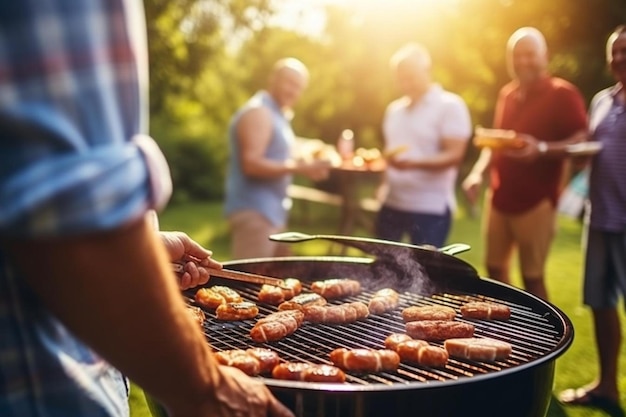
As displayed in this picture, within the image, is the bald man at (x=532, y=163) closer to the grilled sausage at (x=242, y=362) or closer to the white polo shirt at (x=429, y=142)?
the white polo shirt at (x=429, y=142)

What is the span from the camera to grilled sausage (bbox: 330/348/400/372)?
209cm

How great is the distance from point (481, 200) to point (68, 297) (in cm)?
1714

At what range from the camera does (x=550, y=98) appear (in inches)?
212

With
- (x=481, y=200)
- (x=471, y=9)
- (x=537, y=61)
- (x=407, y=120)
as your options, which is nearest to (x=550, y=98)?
(x=537, y=61)

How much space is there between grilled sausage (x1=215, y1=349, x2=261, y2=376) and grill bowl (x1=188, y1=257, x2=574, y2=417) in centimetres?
15

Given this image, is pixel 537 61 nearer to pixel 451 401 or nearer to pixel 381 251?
pixel 381 251

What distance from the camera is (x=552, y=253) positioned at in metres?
9.98

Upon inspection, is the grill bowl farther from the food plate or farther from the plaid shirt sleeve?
the food plate

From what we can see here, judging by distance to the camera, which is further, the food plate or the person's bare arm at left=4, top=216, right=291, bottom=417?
the food plate

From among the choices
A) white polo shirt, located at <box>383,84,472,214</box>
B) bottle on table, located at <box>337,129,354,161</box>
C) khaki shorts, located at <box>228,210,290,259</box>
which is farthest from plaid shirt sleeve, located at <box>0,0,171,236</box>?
bottle on table, located at <box>337,129,354,161</box>

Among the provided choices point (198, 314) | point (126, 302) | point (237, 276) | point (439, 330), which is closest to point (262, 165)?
point (237, 276)

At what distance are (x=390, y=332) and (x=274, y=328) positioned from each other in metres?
0.49

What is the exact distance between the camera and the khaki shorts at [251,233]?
18.8 ft

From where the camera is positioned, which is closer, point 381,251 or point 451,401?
point 451,401
